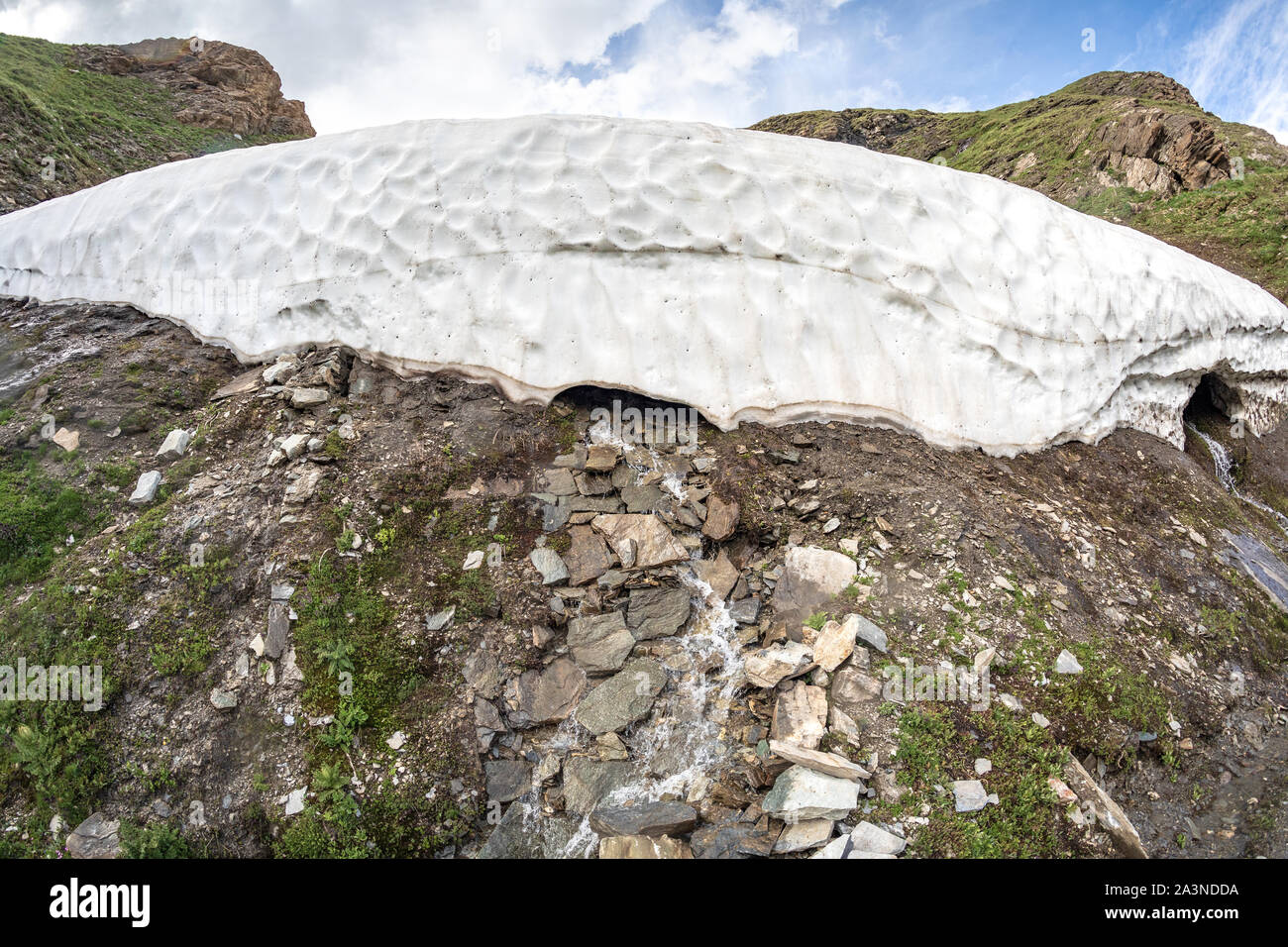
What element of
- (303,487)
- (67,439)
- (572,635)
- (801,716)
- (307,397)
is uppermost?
(307,397)

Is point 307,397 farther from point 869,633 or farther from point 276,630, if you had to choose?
point 869,633

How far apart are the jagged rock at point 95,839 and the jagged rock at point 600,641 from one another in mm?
2372

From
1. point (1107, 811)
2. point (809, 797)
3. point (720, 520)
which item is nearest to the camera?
point (809, 797)

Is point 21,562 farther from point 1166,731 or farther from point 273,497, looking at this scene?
point 1166,731

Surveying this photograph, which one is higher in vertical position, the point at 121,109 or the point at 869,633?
the point at 121,109

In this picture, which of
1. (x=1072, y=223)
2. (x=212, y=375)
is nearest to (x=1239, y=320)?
(x=1072, y=223)

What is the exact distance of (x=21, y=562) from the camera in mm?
3908

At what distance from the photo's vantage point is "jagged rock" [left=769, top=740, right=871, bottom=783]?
10.1 feet

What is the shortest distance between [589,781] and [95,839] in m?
2.40

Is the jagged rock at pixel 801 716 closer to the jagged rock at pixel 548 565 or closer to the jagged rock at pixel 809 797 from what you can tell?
the jagged rock at pixel 809 797

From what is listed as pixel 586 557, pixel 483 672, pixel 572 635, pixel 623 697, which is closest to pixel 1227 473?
pixel 586 557

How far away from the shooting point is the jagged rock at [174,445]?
446cm

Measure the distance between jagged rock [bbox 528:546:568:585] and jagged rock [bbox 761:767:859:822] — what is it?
176 centimetres

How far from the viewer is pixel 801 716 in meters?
3.39
